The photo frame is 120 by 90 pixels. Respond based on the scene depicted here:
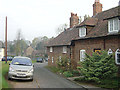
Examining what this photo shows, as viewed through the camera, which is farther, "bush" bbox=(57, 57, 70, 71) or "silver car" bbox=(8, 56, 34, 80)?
"bush" bbox=(57, 57, 70, 71)

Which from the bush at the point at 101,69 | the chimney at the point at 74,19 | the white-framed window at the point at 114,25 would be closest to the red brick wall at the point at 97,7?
the chimney at the point at 74,19

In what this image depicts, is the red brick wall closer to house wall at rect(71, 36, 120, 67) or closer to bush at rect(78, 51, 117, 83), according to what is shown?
house wall at rect(71, 36, 120, 67)

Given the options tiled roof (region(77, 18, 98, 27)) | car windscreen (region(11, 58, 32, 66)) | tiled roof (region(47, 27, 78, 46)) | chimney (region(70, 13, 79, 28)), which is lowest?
car windscreen (region(11, 58, 32, 66))

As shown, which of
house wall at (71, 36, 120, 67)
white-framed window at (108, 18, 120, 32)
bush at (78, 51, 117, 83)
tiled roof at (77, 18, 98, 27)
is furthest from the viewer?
tiled roof at (77, 18, 98, 27)

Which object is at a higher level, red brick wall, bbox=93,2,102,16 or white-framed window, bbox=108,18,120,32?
red brick wall, bbox=93,2,102,16

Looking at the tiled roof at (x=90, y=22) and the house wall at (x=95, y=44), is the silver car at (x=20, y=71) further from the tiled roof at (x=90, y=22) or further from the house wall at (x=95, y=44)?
the tiled roof at (x=90, y=22)

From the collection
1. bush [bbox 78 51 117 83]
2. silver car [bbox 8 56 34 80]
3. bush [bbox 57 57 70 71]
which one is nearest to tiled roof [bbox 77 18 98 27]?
bush [bbox 57 57 70 71]

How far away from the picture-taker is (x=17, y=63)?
494 inches

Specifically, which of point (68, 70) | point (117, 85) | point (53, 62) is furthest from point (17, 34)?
point (117, 85)

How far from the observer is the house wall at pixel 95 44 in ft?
45.5

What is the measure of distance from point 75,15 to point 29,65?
61.1 ft

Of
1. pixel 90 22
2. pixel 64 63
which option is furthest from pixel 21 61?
pixel 90 22

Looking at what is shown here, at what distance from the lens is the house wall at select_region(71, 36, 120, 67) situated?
13.9 meters

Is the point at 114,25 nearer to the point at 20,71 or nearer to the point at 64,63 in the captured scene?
the point at 64,63
